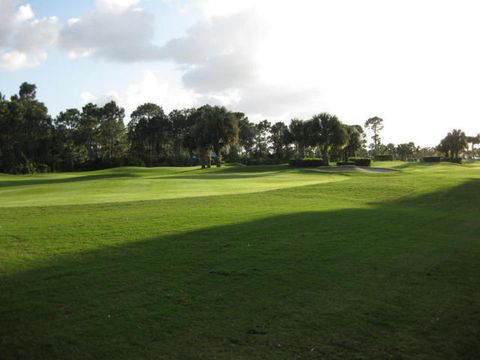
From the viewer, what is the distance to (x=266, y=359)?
4.94 m

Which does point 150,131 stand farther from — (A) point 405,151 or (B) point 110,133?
(A) point 405,151

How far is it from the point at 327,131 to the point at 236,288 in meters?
62.2

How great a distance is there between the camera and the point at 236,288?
283 inches

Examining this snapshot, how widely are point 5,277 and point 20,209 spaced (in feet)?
33.3

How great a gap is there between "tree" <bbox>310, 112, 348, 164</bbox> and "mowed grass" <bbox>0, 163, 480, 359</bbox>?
53.8 m

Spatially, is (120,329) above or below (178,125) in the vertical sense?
below

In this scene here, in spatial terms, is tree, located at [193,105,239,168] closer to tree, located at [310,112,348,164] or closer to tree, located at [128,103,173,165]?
tree, located at [310,112,348,164]

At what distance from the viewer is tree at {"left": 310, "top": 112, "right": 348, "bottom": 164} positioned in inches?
2638

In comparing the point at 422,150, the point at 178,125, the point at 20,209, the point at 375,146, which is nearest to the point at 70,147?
the point at 178,125

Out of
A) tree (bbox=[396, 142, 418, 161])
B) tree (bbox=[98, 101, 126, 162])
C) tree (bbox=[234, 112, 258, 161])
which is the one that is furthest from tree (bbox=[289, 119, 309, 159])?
tree (bbox=[396, 142, 418, 161])

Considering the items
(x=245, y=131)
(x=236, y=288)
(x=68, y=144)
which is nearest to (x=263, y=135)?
(x=245, y=131)

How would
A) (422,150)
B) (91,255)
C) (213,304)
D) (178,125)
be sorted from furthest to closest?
1. (422,150)
2. (178,125)
3. (91,255)
4. (213,304)

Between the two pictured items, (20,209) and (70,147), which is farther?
(70,147)

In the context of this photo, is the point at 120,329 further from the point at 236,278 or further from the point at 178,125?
the point at 178,125
